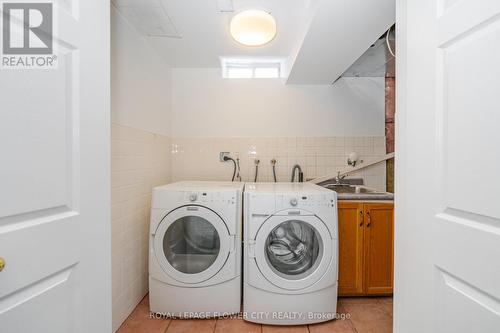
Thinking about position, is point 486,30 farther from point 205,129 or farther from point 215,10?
point 205,129

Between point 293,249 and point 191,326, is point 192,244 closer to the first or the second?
point 191,326

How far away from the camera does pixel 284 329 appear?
1.75 meters

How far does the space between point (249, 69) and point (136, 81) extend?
1343 millimetres

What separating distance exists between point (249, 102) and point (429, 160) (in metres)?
2.18

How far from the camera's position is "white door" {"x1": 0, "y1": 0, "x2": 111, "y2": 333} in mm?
617

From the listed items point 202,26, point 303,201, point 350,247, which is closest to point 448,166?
point 303,201

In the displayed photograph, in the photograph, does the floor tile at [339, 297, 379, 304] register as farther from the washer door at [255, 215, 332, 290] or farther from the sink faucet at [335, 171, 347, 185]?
the sink faucet at [335, 171, 347, 185]

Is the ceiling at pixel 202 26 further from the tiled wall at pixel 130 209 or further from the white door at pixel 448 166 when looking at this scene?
the white door at pixel 448 166

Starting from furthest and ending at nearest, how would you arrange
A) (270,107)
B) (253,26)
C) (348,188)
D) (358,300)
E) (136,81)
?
1. (270,107)
2. (348,188)
3. (358,300)
4. (136,81)
5. (253,26)

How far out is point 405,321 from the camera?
915 mm

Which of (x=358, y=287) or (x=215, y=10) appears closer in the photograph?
(x=215, y=10)

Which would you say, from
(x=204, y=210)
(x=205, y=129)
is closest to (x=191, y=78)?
(x=205, y=129)

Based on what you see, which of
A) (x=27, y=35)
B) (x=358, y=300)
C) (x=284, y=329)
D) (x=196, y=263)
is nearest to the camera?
(x=27, y=35)

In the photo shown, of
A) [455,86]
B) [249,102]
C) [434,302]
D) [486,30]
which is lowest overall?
[434,302]
